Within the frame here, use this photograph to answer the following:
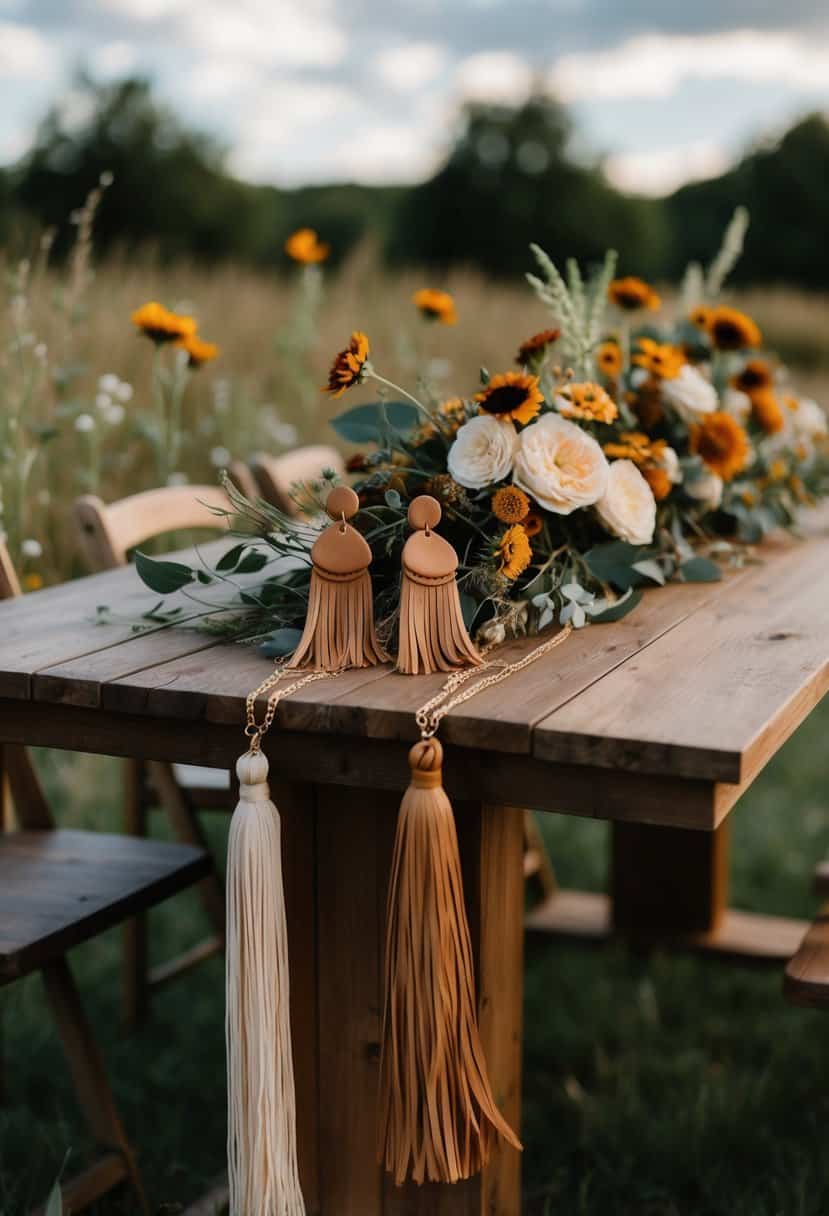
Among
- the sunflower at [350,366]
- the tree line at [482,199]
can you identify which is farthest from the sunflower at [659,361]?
the tree line at [482,199]

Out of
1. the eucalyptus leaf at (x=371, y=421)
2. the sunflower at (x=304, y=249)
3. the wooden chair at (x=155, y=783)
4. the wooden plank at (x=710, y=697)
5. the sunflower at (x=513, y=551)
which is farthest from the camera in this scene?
the sunflower at (x=304, y=249)

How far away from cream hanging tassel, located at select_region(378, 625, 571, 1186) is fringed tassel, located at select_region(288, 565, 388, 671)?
130mm

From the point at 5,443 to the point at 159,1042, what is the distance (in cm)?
141

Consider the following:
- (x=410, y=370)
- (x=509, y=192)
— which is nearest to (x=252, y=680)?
(x=410, y=370)

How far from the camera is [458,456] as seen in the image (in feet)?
5.24

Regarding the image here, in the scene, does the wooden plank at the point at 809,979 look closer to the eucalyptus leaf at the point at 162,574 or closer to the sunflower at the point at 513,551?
the sunflower at the point at 513,551

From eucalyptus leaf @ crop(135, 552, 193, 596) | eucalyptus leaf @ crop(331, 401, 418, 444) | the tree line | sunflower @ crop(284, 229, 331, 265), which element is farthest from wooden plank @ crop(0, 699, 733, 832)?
the tree line

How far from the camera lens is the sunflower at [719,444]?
2.09m

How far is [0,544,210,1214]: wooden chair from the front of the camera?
1.69m

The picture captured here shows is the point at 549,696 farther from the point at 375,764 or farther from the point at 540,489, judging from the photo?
the point at 540,489

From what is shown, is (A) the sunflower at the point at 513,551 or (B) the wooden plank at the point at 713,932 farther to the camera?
(B) the wooden plank at the point at 713,932

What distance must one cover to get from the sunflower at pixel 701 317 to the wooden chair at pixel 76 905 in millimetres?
1390

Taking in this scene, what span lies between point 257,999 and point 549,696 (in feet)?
1.44

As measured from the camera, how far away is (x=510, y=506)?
155 cm
